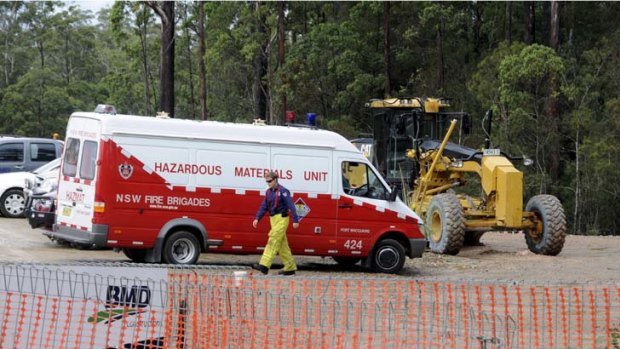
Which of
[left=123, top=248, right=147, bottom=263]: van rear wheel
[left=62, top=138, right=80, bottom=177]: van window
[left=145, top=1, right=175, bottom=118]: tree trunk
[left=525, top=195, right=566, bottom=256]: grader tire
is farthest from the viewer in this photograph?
[left=145, top=1, right=175, bottom=118]: tree trunk

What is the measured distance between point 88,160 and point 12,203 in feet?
29.4

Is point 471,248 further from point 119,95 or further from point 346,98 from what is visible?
point 119,95

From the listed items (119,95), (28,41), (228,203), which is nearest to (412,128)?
(228,203)

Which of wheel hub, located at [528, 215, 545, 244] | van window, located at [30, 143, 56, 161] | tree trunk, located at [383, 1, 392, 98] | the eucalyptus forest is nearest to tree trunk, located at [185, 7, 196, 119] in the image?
the eucalyptus forest

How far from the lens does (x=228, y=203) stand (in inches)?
651

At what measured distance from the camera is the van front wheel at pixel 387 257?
17469 millimetres

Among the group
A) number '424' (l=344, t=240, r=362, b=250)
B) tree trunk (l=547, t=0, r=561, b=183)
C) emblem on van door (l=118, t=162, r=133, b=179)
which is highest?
tree trunk (l=547, t=0, r=561, b=183)

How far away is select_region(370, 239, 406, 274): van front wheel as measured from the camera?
57.3ft

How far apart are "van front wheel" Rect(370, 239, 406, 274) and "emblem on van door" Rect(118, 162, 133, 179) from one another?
14.5 feet

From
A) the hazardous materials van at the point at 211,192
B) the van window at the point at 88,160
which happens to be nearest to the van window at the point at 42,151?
the hazardous materials van at the point at 211,192

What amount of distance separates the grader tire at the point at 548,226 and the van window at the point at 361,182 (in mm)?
3985

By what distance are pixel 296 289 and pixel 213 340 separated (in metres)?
3.74

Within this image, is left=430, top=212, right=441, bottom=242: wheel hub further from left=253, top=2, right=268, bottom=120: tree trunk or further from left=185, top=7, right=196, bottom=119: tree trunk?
left=185, top=7, right=196, bottom=119: tree trunk

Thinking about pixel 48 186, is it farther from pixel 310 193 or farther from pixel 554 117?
pixel 554 117
